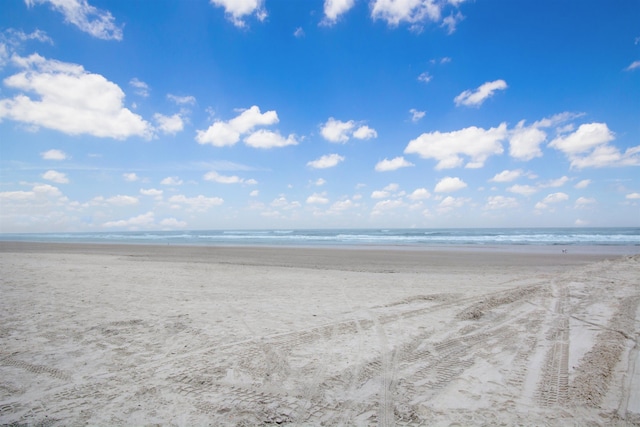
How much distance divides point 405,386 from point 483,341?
2.39m

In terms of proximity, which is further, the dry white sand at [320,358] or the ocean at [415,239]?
the ocean at [415,239]

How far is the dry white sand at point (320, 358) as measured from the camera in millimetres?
3453

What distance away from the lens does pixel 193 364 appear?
4.52 meters

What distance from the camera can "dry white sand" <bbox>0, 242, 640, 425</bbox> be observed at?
345cm

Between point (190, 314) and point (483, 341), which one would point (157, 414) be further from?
point (483, 341)

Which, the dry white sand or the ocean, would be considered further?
the ocean

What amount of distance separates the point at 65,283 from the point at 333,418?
11.4 meters

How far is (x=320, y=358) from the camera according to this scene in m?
4.76

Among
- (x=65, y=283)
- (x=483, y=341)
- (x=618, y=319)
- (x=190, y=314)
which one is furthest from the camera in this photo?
(x=65, y=283)

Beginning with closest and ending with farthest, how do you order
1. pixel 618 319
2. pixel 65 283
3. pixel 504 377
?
pixel 504 377, pixel 618 319, pixel 65 283

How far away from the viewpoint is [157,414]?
340cm

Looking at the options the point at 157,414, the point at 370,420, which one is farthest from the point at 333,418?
the point at 157,414

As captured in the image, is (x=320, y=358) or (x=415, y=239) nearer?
(x=320, y=358)

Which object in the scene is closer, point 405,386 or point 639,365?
point 405,386
